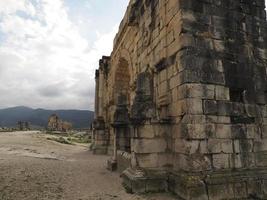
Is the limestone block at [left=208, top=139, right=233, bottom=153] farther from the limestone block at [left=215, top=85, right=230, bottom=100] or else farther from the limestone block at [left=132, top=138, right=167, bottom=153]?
the limestone block at [left=132, top=138, right=167, bottom=153]

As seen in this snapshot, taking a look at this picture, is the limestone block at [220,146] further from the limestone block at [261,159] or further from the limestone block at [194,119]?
the limestone block at [261,159]

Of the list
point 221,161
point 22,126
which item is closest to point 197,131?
point 221,161

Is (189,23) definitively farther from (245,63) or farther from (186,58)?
(245,63)

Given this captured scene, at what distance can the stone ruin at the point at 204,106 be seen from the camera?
18.6 ft

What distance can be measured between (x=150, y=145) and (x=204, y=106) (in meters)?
1.52

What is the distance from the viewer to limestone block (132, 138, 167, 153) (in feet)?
20.7

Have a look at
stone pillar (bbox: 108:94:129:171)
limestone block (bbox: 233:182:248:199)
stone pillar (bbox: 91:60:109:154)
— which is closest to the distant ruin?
stone pillar (bbox: 91:60:109:154)

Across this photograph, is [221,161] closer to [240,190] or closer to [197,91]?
[240,190]

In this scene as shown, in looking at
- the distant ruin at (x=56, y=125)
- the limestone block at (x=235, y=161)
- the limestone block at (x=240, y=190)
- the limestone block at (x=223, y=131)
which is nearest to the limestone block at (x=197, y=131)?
the limestone block at (x=223, y=131)

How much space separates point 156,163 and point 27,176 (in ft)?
12.9

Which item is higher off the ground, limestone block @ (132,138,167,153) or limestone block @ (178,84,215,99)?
limestone block @ (178,84,215,99)

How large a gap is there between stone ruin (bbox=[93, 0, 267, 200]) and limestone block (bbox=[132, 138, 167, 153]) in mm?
23

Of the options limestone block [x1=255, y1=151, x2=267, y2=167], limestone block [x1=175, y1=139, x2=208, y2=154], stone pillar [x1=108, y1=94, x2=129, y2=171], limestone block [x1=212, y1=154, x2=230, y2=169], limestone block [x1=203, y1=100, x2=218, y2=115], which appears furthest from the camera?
stone pillar [x1=108, y1=94, x2=129, y2=171]

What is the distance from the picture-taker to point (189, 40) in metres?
6.06
